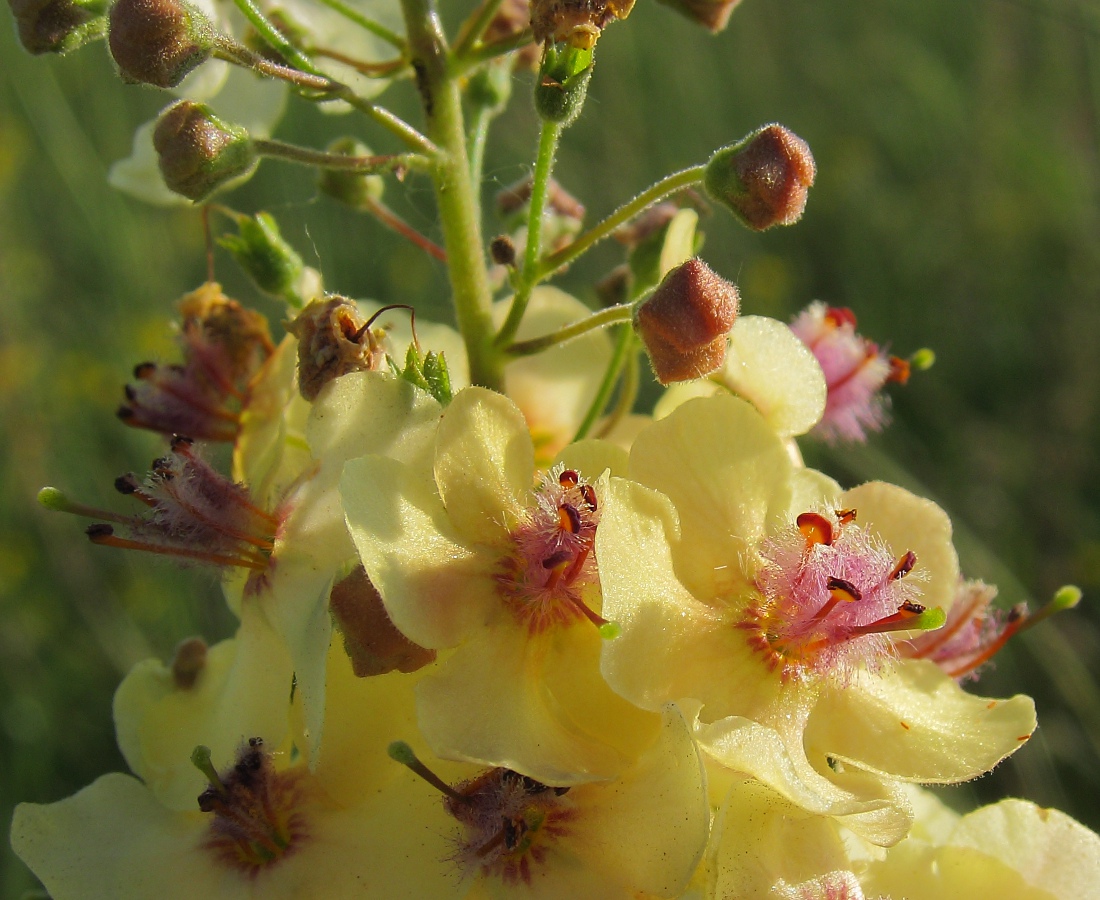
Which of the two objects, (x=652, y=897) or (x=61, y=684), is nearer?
(x=652, y=897)

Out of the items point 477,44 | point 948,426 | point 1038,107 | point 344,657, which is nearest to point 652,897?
point 344,657

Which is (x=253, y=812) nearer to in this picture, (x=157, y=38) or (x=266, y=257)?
(x=266, y=257)

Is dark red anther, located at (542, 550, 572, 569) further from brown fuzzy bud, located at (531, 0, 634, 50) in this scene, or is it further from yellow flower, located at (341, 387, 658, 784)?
brown fuzzy bud, located at (531, 0, 634, 50)

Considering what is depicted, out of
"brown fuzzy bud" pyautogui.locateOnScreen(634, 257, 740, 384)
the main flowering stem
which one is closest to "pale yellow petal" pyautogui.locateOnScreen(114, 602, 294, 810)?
the main flowering stem

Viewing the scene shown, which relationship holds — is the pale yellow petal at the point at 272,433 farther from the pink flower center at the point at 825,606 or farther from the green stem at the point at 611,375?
the pink flower center at the point at 825,606

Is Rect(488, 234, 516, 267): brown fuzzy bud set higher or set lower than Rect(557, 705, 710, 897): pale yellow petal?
higher

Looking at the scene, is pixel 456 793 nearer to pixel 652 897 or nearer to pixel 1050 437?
pixel 652 897
